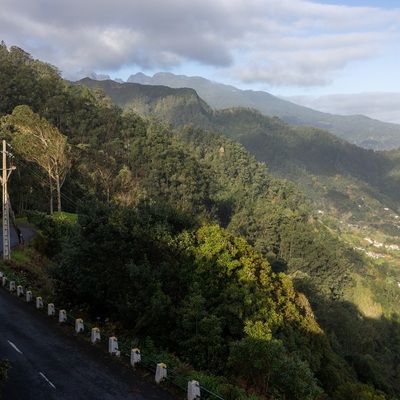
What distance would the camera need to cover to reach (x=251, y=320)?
16750mm

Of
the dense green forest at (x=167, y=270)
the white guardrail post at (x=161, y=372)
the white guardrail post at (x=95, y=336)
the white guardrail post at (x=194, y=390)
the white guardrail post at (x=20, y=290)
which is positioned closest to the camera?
the white guardrail post at (x=194, y=390)

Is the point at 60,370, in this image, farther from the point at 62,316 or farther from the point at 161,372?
the point at 62,316

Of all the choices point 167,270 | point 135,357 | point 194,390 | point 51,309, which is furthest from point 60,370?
point 167,270

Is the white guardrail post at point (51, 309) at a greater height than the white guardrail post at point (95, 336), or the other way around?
the white guardrail post at point (95, 336)

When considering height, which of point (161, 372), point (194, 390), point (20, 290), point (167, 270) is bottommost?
point (20, 290)

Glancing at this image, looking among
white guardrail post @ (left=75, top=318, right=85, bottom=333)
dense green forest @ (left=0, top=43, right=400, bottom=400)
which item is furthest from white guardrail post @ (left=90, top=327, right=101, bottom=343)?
dense green forest @ (left=0, top=43, right=400, bottom=400)

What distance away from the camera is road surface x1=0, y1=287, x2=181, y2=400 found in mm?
11188

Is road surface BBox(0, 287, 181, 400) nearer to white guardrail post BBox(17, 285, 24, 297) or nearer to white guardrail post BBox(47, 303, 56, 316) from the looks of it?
white guardrail post BBox(47, 303, 56, 316)

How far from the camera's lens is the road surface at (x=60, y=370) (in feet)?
36.7

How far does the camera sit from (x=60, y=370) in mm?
12523

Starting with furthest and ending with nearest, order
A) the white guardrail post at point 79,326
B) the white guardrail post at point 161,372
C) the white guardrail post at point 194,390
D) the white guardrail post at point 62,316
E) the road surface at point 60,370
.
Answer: the white guardrail post at point 62,316 < the white guardrail post at point 79,326 < the white guardrail post at point 161,372 < the road surface at point 60,370 < the white guardrail post at point 194,390

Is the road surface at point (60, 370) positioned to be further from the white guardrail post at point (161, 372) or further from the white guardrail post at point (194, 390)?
the white guardrail post at point (194, 390)

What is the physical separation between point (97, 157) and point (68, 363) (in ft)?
163

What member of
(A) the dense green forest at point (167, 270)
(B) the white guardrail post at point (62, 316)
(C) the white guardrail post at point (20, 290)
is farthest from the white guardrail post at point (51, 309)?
(C) the white guardrail post at point (20, 290)
